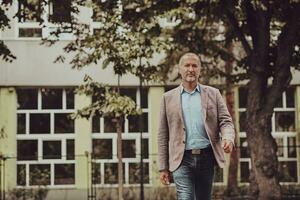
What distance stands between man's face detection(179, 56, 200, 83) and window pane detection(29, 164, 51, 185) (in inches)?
711

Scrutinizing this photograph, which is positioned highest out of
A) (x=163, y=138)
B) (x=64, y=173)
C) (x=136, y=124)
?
(x=136, y=124)

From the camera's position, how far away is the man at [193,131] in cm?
589

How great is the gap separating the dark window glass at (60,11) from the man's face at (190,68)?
746 cm

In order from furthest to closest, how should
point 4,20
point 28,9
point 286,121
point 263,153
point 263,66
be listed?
point 286,121 < point 263,66 < point 263,153 < point 28,9 < point 4,20

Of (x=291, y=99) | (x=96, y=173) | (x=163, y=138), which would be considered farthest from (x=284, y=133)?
(x=163, y=138)

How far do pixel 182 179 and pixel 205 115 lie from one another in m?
0.65

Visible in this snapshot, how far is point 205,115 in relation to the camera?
5.91m

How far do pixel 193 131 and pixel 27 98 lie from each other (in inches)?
767

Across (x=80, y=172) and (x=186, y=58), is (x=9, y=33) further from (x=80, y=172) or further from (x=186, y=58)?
(x=186, y=58)

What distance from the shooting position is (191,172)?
596 cm

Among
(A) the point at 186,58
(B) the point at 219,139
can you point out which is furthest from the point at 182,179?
(A) the point at 186,58

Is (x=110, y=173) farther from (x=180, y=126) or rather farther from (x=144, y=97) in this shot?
(x=180, y=126)

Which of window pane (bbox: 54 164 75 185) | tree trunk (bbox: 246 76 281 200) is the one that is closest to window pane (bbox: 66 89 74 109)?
window pane (bbox: 54 164 75 185)

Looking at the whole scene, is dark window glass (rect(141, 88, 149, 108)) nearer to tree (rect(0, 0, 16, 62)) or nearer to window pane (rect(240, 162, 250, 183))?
window pane (rect(240, 162, 250, 183))
